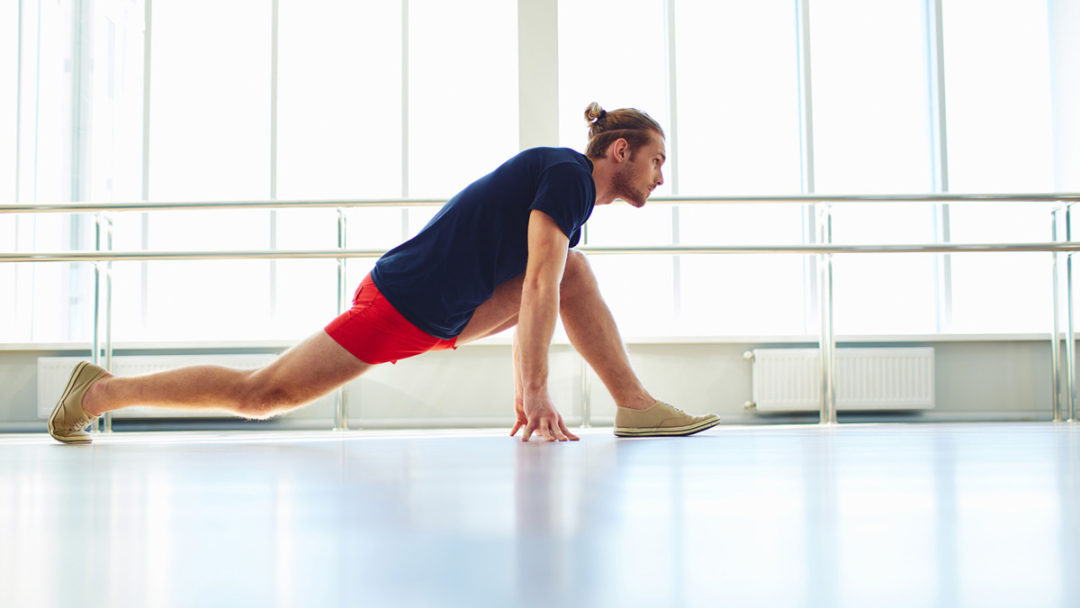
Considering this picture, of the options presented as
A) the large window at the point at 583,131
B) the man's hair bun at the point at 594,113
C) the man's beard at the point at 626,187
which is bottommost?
the man's beard at the point at 626,187

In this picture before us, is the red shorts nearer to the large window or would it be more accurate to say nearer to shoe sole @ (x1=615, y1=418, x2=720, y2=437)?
shoe sole @ (x1=615, y1=418, x2=720, y2=437)

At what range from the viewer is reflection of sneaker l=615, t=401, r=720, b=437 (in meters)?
1.51

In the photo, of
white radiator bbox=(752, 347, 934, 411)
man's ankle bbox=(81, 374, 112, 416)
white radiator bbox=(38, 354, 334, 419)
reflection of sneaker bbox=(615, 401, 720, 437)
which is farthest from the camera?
white radiator bbox=(752, 347, 934, 411)

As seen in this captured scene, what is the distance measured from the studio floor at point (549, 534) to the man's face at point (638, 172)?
0.64 m

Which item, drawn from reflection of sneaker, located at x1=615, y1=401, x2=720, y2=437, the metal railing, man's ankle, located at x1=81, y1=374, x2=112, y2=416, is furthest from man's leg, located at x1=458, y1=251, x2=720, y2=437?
the metal railing

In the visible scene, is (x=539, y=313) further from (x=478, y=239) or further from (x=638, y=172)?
(x=638, y=172)

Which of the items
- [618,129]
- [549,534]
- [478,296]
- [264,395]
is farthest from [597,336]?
[549,534]

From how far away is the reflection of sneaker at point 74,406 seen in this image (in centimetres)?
143

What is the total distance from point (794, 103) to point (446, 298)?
3.21 meters

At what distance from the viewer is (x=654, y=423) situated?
1.52m

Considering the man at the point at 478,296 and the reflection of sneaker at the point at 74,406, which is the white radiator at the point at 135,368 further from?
the man at the point at 478,296

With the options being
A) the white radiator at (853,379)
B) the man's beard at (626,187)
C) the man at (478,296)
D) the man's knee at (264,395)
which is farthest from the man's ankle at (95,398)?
the white radiator at (853,379)

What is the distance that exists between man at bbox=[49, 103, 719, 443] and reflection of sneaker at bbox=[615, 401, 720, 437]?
76 millimetres

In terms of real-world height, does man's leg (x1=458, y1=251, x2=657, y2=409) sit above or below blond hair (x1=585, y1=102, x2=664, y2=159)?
below
